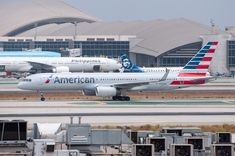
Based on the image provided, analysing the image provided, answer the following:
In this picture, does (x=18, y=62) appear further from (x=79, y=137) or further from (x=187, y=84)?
(x=79, y=137)

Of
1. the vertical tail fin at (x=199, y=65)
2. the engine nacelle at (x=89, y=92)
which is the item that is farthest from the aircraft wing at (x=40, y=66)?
the engine nacelle at (x=89, y=92)

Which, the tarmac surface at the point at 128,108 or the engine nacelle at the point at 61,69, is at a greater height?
the engine nacelle at the point at 61,69

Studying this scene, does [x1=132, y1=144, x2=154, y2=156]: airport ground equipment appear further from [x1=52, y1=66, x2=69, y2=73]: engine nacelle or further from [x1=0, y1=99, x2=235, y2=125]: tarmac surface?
[x1=52, y1=66, x2=69, y2=73]: engine nacelle

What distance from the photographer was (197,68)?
97000 mm

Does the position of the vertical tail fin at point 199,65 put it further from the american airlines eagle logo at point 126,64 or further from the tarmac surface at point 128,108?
the american airlines eagle logo at point 126,64

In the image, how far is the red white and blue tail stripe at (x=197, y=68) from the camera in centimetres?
9388

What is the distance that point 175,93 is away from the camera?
106 meters

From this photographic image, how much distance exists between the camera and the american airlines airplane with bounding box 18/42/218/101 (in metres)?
91.1

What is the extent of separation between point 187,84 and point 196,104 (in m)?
10.6

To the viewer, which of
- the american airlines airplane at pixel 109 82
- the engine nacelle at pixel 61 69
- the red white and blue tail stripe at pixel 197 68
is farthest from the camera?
the engine nacelle at pixel 61 69

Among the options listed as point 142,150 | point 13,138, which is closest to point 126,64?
point 13,138

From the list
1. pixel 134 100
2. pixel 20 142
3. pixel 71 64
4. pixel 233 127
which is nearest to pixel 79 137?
pixel 20 142

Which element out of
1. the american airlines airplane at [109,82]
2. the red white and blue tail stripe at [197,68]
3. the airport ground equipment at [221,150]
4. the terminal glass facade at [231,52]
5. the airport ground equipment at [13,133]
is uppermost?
the terminal glass facade at [231,52]

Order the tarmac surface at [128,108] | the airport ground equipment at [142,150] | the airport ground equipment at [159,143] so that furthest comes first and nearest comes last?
the tarmac surface at [128,108] → the airport ground equipment at [159,143] → the airport ground equipment at [142,150]
